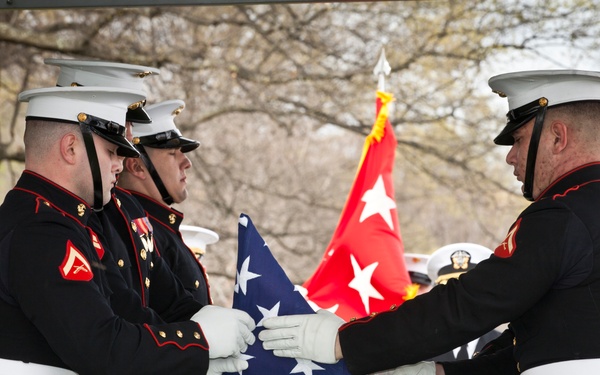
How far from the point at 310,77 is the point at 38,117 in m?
8.30

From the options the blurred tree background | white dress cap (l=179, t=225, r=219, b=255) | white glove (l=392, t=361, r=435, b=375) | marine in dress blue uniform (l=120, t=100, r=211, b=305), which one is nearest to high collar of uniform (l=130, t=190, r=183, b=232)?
marine in dress blue uniform (l=120, t=100, r=211, b=305)

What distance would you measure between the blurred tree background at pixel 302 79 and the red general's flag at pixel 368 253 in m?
4.27

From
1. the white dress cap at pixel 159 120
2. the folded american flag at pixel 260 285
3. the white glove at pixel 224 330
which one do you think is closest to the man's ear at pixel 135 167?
the white dress cap at pixel 159 120

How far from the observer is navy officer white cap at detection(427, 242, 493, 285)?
629 cm

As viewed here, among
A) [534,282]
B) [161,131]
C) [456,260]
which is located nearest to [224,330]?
[534,282]

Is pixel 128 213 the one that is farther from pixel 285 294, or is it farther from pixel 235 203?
pixel 235 203

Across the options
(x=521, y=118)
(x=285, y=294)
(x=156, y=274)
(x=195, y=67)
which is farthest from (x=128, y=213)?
(x=195, y=67)

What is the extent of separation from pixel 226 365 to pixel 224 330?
7.3 inches

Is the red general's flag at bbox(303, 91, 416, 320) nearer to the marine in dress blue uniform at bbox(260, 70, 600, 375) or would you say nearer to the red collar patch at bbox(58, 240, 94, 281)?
the marine in dress blue uniform at bbox(260, 70, 600, 375)

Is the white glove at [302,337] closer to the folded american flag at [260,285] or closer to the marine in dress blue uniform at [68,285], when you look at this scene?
the folded american flag at [260,285]

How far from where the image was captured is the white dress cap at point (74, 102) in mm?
3602

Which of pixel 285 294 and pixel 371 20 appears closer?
pixel 285 294

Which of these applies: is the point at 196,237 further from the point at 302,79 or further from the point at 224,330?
the point at 302,79

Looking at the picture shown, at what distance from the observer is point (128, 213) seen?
438 centimetres
